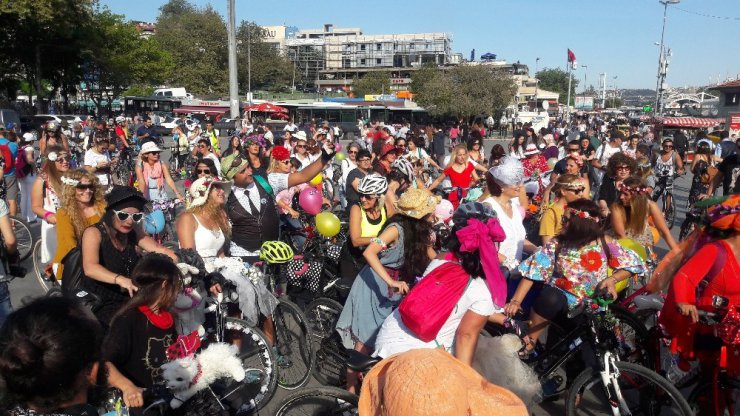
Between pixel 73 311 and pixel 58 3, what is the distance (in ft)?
119

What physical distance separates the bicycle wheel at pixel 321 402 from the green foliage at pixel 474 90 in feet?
149

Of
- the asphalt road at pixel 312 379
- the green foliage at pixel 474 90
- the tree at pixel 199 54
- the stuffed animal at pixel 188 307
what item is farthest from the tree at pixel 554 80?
the stuffed animal at pixel 188 307

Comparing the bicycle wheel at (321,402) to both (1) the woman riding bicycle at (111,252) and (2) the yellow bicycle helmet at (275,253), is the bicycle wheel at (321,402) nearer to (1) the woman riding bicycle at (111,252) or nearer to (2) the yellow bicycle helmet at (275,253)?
(1) the woman riding bicycle at (111,252)

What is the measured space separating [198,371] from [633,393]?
2.68m

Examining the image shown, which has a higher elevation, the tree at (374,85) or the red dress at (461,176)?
the tree at (374,85)

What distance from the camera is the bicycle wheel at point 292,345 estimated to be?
204 inches

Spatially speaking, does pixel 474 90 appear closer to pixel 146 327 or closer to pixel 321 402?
pixel 321 402

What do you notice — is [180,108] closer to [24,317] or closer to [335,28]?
[24,317]

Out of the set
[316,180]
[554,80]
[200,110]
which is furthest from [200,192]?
[554,80]

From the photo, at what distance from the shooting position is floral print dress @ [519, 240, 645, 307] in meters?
4.41

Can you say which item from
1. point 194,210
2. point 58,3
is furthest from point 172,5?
point 194,210

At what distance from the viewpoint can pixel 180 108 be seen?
57.4 m

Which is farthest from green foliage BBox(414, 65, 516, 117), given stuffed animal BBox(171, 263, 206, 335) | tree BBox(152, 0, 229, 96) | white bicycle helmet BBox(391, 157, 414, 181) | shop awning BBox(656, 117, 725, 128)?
stuffed animal BBox(171, 263, 206, 335)

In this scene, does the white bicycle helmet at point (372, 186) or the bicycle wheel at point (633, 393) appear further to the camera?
the white bicycle helmet at point (372, 186)
